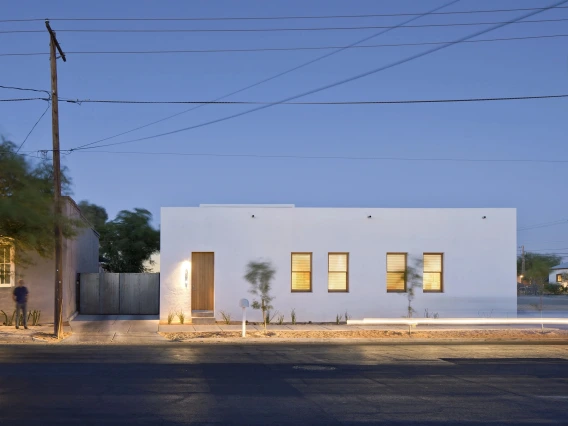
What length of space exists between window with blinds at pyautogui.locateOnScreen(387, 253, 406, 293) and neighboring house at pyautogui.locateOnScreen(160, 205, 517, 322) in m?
0.04

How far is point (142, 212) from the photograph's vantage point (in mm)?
49031

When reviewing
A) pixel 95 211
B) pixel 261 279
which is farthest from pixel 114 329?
pixel 95 211

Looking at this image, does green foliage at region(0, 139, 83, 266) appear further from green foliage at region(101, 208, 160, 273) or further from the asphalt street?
green foliage at region(101, 208, 160, 273)

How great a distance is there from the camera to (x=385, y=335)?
901 inches

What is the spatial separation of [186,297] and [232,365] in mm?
10507

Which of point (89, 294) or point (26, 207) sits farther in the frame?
point (89, 294)

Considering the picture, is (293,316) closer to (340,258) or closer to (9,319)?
(340,258)

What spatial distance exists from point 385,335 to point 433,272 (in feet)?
18.1

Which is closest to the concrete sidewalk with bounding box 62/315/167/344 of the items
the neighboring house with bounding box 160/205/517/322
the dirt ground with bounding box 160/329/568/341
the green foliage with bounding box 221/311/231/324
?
the dirt ground with bounding box 160/329/568/341

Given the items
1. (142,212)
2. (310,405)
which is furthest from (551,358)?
(142,212)

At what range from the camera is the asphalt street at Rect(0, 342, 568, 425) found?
9.89 metres

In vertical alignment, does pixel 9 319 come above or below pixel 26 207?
below

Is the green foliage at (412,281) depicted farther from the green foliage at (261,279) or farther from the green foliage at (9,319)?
the green foliage at (9,319)

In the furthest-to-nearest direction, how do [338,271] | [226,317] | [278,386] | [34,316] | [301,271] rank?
[338,271] < [301,271] < [226,317] < [34,316] < [278,386]
